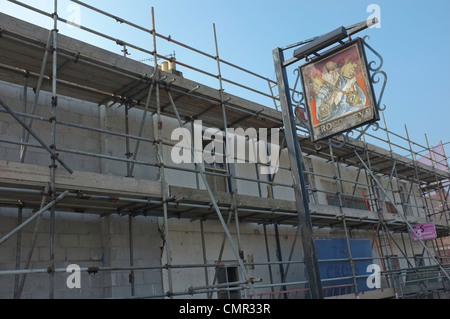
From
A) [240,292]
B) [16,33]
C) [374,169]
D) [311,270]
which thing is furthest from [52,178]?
[374,169]

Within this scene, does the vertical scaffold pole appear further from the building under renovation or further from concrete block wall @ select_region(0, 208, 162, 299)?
concrete block wall @ select_region(0, 208, 162, 299)

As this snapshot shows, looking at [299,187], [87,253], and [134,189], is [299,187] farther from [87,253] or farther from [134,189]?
[87,253]

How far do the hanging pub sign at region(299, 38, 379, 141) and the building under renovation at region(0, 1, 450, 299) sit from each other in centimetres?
93

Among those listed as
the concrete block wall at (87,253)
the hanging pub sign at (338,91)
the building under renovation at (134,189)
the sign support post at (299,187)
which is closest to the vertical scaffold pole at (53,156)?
the building under renovation at (134,189)

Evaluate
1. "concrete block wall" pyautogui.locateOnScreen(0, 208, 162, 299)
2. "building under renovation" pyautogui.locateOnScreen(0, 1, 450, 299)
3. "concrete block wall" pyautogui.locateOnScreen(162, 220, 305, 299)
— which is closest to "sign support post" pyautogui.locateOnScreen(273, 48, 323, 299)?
"building under renovation" pyautogui.locateOnScreen(0, 1, 450, 299)

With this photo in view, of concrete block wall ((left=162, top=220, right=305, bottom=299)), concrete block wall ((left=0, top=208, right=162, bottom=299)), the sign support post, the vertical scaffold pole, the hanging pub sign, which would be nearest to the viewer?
the sign support post

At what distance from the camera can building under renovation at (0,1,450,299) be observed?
7.05 m

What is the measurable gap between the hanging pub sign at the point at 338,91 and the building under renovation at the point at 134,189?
929mm

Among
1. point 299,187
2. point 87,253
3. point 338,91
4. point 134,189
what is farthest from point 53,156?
point 338,91

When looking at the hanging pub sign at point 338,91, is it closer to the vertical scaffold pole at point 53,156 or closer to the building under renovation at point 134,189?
the building under renovation at point 134,189

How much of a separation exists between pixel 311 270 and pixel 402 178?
14986 millimetres

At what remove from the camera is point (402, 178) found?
19.2 m

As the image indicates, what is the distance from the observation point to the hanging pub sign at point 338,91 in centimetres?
657

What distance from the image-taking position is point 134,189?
7449mm
